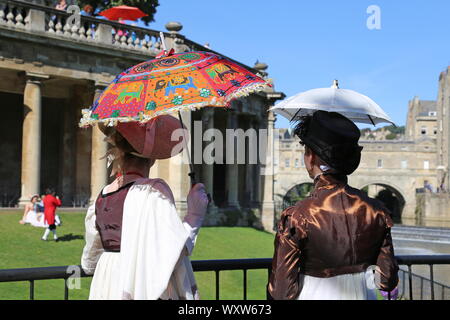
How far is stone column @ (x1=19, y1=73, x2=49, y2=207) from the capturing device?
62.8 feet

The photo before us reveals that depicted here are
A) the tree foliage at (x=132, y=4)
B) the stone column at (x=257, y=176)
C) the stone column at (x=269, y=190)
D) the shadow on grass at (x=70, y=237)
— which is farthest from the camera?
the tree foliage at (x=132, y=4)

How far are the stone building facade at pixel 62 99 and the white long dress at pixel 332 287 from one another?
552 inches

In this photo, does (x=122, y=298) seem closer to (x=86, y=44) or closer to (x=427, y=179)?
(x=86, y=44)

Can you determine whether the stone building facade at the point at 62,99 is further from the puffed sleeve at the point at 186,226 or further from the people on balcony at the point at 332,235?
the people on balcony at the point at 332,235

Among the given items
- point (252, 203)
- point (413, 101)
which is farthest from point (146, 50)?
point (413, 101)

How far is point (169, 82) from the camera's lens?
3779mm

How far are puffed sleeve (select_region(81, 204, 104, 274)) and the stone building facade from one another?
1336 centimetres

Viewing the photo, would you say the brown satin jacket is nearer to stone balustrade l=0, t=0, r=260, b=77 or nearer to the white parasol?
the white parasol

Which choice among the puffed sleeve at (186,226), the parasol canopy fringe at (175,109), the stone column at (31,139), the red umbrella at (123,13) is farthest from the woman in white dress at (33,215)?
the puffed sleeve at (186,226)

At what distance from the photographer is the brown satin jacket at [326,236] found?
10.6 feet

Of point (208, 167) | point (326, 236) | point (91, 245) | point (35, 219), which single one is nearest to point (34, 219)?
point (35, 219)

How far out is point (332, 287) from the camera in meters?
3.31

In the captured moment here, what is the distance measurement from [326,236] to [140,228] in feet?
3.85

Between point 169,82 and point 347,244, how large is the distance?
65.2 inches
